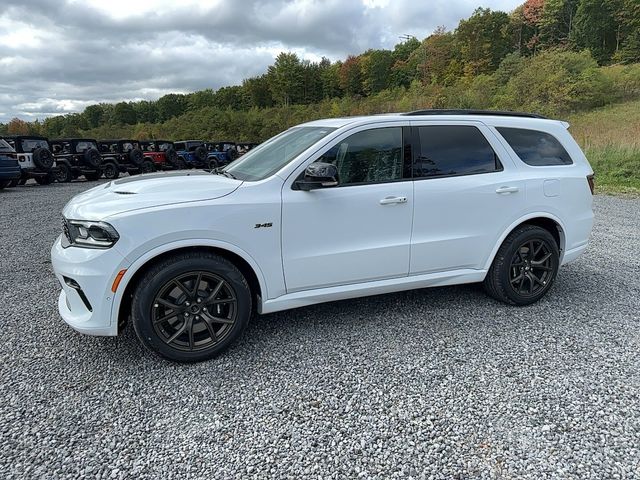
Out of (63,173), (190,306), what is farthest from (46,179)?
(190,306)

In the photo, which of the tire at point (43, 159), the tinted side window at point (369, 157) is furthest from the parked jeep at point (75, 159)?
A: the tinted side window at point (369, 157)

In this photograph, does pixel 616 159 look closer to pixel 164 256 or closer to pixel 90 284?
pixel 164 256

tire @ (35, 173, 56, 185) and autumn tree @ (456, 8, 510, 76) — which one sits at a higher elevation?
autumn tree @ (456, 8, 510, 76)

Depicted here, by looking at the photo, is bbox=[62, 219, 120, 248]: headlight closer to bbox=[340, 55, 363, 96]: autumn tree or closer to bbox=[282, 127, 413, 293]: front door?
bbox=[282, 127, 413, 293]: front door

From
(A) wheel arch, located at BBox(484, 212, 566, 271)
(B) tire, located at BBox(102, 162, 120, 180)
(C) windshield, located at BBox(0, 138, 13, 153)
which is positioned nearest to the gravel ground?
(A) wheel arch, located at BBox(484, 212, 566, 271)

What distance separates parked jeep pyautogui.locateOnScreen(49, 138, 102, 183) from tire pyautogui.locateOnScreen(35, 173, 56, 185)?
849mm

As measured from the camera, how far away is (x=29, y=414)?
2.39 m

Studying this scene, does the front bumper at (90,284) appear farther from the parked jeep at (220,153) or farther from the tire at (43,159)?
the parked jeep at (220,153)

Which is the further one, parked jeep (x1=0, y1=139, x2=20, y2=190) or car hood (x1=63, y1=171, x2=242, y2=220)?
parked jeep (x1=0, y1=139, x2=20, y2=190)

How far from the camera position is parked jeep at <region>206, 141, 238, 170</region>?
24734 millimetres

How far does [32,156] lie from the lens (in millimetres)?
14406

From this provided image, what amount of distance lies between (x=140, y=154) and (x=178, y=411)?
1918 cm

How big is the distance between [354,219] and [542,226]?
2.06 m

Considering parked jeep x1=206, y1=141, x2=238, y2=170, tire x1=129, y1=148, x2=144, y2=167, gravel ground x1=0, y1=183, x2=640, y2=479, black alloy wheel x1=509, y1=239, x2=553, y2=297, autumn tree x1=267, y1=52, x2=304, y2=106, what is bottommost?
parked jeep x1=206, y1=141, x2=238, y2=170
